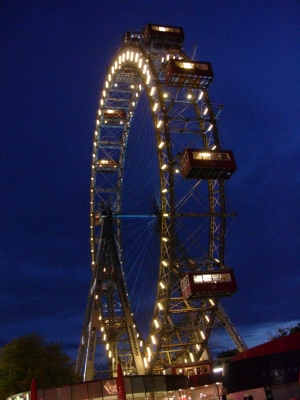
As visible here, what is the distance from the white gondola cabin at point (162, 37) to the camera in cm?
4059

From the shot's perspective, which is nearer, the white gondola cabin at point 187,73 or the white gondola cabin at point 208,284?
the white gondola cabin at point 208,284

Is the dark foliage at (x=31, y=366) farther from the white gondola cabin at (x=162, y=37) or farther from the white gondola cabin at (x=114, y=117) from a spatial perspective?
the white gondola cabin at (x=162, y=37)

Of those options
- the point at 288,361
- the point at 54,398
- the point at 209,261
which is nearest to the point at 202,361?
the point at 209,261

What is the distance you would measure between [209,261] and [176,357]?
12087mm

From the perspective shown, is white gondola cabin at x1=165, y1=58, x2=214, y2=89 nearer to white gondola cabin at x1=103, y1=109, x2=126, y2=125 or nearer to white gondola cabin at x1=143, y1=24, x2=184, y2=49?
white gondola cabin at x1=143, y1=24, x2=184, y2=49

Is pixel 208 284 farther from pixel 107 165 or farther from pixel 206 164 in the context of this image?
pixel 107 165

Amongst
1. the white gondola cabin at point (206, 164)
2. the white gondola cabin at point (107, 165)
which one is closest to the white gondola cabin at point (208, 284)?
the white gondola cabin at point (206, 164)

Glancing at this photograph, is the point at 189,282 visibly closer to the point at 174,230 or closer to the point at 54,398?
the point at 174,230

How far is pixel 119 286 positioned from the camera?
39.7 m

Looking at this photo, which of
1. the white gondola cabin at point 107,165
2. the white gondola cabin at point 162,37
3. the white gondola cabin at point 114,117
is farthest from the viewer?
the white gondola cabin at point 107,165

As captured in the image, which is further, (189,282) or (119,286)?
(119,286)

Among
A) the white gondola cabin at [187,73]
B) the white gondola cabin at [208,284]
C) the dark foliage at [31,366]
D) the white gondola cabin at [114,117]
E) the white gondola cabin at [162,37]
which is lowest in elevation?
the dark foliage at [31,366]

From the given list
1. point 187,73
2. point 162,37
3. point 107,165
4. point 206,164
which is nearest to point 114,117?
point 107,165

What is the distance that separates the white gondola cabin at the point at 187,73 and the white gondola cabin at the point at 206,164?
7115 mm
